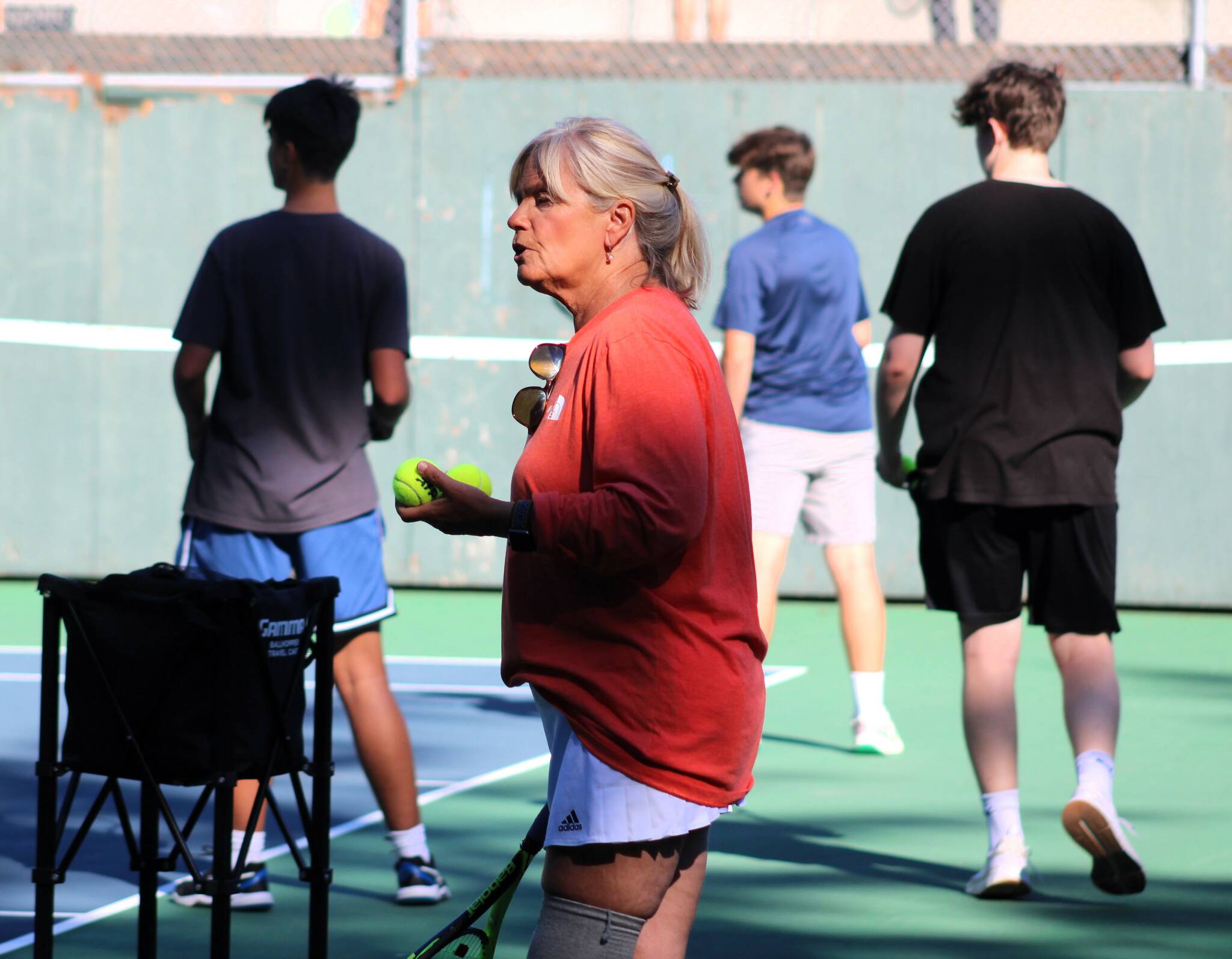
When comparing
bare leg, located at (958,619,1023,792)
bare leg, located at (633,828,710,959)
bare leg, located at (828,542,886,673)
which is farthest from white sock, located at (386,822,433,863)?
bare leg, located at (828,542,886,673)

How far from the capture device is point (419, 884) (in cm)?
488

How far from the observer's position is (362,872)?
518cm

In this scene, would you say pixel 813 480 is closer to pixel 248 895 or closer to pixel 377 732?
pixel 377 732

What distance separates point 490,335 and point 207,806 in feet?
19.6

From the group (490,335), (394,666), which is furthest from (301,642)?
(490,335)

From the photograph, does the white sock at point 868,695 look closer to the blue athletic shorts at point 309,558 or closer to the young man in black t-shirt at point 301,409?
the young man in black t-shirt at point 301,409

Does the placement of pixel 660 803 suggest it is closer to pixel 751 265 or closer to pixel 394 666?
pixel 751 265

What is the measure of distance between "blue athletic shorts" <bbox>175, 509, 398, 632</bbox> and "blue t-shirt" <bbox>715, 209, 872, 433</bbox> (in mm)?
2364

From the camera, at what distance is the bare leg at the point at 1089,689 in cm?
488

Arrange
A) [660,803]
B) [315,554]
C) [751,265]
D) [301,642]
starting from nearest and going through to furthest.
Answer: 1. [660,803]
2. [301,642]
3. [315,554]
4. [751,265]

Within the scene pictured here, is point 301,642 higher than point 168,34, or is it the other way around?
point 168,34

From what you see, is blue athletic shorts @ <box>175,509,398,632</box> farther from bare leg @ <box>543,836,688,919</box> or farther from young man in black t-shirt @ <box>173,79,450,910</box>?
bare leg @ <box>543,836,688,919</box>

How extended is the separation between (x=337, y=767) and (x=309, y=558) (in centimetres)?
173

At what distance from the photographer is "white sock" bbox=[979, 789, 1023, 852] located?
491 centimetres
